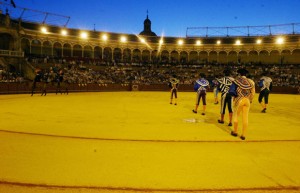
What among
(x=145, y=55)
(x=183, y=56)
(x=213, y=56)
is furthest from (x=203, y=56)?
(x=145, y=55)

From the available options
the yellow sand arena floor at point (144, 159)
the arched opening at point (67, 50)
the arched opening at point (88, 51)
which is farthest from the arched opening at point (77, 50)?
the yellow sand arena floor at point (144, 159)

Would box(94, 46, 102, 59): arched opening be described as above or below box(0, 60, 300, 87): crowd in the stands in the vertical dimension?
above

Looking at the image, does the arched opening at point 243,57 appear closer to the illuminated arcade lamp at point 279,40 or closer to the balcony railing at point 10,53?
the illuminated arcade lamp at point 279,40

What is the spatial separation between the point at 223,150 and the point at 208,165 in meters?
1.23

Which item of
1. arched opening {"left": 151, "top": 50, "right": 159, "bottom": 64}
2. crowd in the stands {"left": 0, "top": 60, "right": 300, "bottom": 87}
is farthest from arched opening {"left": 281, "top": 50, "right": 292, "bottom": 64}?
arched opening {"left": 151, "top": 50, "right": 159, "bottom": 64}

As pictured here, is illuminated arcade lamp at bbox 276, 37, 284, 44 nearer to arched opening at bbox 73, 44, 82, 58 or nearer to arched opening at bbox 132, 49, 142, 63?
arched opening at bbox 132, 49, 142, 63

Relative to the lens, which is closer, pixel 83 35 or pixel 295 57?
pixel 83 35

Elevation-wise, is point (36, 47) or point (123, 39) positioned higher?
point (123, 39)

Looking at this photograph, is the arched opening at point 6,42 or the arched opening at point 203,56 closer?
the arched opening at point 6,42

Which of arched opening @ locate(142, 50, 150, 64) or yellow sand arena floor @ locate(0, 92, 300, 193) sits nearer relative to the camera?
yellow sand arena floor @ locate(0, 92, 300, 193)

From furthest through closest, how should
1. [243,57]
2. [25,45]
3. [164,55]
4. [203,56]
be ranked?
[164,55] → [203,56] → [243,57] → [25,45]

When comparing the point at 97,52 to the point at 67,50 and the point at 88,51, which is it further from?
the point at 67,50

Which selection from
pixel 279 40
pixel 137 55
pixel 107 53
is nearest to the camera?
pixel 279 40

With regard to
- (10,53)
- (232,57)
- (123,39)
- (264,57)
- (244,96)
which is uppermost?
(123,39)
